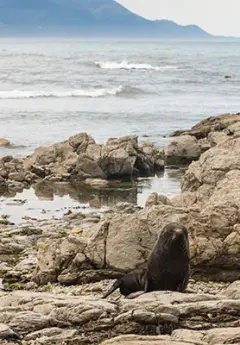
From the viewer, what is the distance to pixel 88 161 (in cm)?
2794

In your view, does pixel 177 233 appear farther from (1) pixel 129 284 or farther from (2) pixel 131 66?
(2) pixel 131 66

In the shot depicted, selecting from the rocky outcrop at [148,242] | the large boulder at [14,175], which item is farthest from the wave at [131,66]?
the rocky outcrop at [148,242]

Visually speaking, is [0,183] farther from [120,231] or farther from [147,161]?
[120,231]

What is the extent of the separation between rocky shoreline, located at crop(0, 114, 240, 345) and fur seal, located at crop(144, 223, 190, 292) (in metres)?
0.32

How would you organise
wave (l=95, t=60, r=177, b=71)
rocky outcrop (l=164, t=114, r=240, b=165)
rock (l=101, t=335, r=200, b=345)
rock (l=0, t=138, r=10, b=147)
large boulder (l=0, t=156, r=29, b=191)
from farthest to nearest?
wave (l=95, t=60, r=177, b=71)
rock (l=0, t=138, r=10, b=147)
rocky outcrop (l=164, t=114, r=240, b=165)
large boulder (l=0, t=156, r=29, b=191)
rock (l=101, t=335, r=200, b=345)

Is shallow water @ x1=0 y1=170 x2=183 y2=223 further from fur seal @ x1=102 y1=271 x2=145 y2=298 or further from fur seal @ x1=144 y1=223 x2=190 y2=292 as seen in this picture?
fur seal @ x1=144 y1=223 x2=190 y2=292

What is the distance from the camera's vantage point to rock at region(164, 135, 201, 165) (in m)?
31.0

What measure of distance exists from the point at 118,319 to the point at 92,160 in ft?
60.2

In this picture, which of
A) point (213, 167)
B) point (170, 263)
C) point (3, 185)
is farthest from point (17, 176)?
point (170, 263)

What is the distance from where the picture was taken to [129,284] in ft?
40.1

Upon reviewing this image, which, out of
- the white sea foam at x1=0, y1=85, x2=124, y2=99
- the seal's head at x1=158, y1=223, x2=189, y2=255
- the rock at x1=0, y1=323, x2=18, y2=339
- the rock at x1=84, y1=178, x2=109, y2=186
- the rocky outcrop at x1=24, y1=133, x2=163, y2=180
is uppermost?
the seal's head at x1=158, y1=223, x2=189, y2=255

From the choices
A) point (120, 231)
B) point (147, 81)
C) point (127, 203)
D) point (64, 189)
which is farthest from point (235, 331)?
point (147, 81)

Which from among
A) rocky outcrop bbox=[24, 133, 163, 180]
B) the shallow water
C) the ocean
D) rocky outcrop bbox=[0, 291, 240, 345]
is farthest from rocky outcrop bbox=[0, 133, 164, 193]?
rocky outcrop bbox=[0, 291, 240, 345]

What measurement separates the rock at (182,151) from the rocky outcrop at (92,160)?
55 cm
